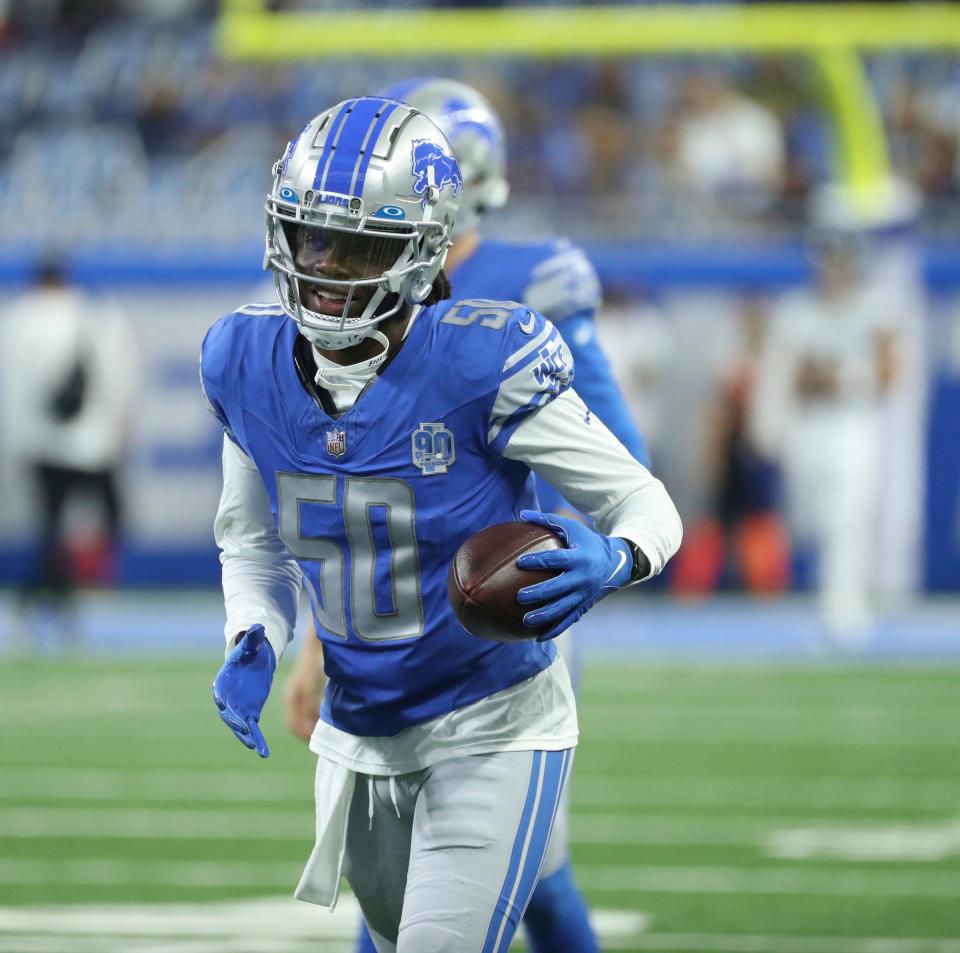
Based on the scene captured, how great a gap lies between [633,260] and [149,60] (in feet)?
17.2

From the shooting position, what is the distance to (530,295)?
3670 millimetres

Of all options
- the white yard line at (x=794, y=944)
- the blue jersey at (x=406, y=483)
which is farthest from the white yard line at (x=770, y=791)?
the blue jersey at (x=406, y=483)

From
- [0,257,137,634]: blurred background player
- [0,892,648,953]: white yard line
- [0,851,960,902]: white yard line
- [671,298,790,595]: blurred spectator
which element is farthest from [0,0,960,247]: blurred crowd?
[0,892,648,953]: white yard line

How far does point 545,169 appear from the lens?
1282 centimetres

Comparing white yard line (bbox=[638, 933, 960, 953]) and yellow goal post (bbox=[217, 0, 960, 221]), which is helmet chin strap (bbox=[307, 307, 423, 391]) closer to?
white yard line (bbox=[638, 933, 960, 953])

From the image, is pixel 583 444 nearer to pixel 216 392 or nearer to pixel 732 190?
pixel 216 392

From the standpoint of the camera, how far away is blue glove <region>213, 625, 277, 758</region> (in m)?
2.78

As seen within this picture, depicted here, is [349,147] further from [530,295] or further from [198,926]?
[198,926]

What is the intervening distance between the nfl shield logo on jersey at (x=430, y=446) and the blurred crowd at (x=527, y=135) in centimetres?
890

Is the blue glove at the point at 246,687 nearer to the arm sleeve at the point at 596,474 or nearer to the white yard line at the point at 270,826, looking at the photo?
the arm sleeve at the point at 596,474

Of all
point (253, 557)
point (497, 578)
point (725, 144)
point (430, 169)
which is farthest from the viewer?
point (725, 144)

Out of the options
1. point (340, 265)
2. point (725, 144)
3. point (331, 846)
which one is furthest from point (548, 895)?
point (725, 144)

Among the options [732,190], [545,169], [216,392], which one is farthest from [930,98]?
[216,392]

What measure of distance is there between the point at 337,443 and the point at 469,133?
126 cm
